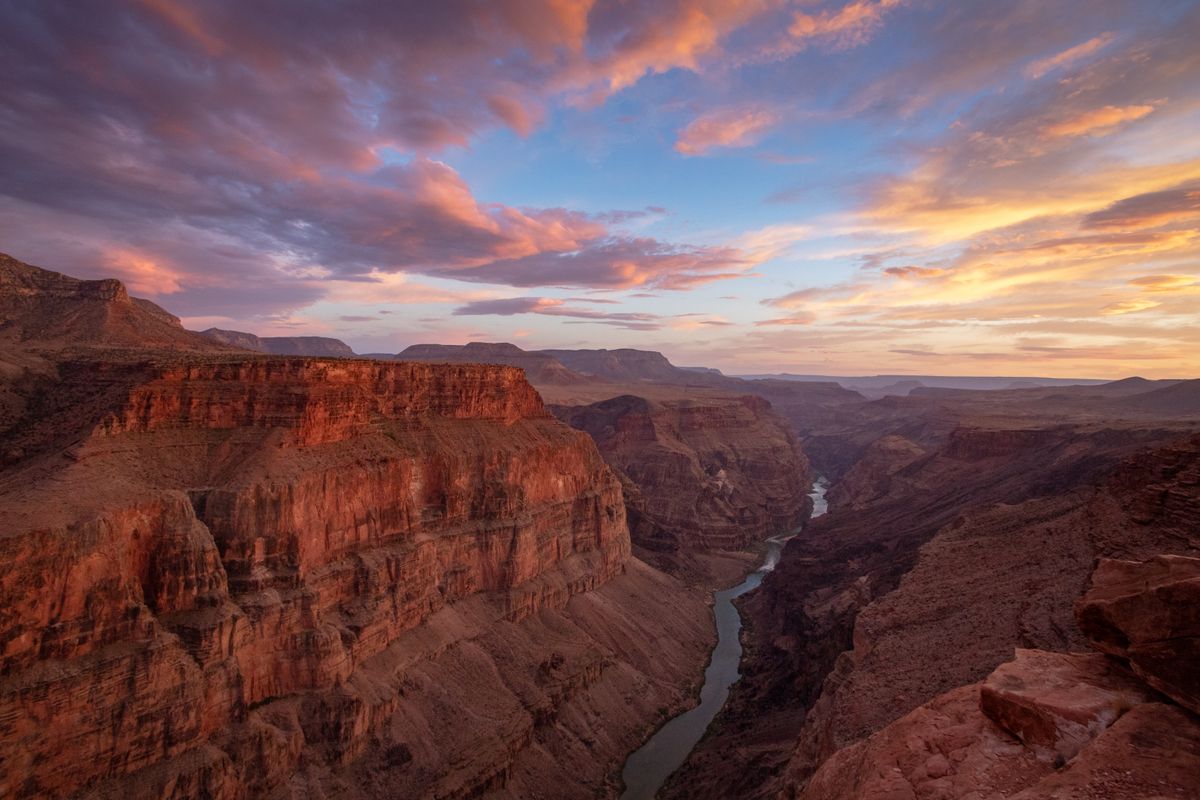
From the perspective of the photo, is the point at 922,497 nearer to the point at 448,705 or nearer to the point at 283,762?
the point at 448,705

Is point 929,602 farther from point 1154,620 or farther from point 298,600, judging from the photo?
point 298,600

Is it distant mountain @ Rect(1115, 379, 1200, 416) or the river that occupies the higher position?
distant mountain @ Rect(1115, 379, 1200, 416)

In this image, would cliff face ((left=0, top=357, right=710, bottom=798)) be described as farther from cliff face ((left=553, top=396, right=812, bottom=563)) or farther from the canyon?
cliff face ((left=553, top=396, right=812, bottom=563))

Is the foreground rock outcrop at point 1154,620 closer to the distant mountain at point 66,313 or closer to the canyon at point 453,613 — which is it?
the canyon at point 453,613

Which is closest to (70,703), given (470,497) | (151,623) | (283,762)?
(151,623)

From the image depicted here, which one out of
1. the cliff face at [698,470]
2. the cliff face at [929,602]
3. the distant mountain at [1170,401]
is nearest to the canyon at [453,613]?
the cliff face at [929,602]

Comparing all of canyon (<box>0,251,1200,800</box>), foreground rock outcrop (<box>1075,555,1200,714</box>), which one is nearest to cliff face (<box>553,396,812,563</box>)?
canyon (<box>0,251,1200,800</box>)
